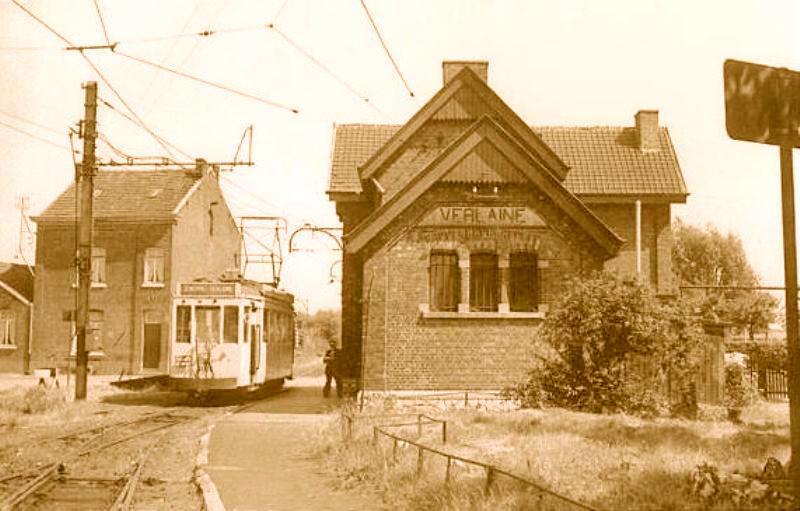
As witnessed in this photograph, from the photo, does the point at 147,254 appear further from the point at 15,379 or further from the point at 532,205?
the point at 532,205

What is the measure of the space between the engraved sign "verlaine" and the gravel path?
5.96 meters

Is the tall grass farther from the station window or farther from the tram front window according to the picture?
the tram front window

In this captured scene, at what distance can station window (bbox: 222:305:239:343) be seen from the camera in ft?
79.8

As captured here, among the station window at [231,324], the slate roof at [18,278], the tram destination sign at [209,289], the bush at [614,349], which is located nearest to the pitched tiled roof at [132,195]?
the slate roof at [18,278]

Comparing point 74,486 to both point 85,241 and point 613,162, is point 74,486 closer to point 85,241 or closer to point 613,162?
point 85,241

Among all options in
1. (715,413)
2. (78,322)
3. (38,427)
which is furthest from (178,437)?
(715,413)

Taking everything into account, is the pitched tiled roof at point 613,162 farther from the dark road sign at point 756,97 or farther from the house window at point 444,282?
the dark road sign at point 756,97

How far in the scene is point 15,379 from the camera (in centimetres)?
3909

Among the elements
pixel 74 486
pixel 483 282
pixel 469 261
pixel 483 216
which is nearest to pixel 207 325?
pixel 469 261

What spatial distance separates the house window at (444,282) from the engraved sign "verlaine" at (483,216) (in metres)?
0.90

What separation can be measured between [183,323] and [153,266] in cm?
1981

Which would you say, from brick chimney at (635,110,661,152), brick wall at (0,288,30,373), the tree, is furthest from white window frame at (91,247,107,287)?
the tree

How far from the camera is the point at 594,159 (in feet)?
105

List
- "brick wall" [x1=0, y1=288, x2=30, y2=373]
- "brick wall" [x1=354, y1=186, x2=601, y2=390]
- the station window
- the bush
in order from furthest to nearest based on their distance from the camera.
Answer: "brick wall" [x1=0, y1=288, x2=30, y2=373]
the station window
"brick wall" [x1=354, y1=186, x2=601, y2=390]
the bush
